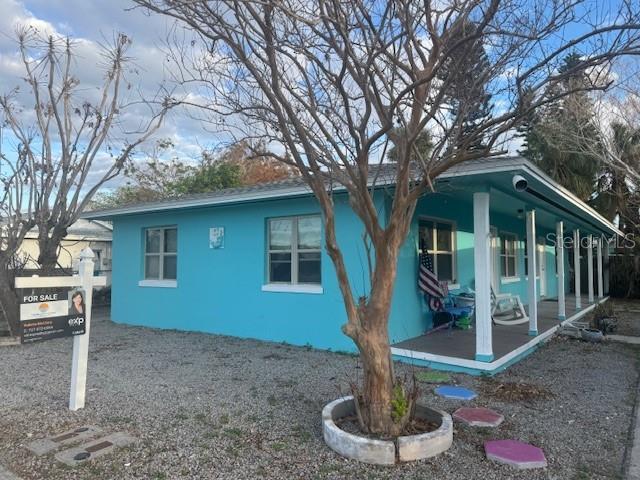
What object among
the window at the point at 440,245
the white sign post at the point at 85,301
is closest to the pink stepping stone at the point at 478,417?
the white sign post at the point at 85,301

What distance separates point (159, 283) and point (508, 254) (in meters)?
9.32

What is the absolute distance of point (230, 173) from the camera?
75.6 ft

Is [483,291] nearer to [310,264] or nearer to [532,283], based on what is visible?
[532,283]

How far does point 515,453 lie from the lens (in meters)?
3.87

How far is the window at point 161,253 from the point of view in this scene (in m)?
10.9

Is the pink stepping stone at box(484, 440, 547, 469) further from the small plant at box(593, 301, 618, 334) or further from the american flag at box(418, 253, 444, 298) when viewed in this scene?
the small plant at box(593, 301, 618, 334)

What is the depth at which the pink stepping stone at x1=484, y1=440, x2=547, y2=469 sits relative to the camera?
3.70 metres

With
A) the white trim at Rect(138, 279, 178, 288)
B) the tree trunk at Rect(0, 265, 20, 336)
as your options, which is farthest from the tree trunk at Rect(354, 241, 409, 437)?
the tree trunk at Rect(0, 265, 20, 336)

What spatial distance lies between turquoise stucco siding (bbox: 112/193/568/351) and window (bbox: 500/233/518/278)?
0.99 m

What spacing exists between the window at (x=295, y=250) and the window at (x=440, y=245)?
6.33ft

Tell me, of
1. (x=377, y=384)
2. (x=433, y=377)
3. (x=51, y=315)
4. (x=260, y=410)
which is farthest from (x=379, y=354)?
(x=51, y=315)

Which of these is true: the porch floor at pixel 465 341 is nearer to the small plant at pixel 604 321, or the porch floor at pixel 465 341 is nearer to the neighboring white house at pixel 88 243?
the small plant at pixel 604 321

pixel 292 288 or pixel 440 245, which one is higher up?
pixel 440 245

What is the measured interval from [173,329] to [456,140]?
8315mm
